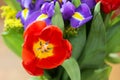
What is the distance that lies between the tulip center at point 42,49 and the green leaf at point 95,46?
0.32 ft

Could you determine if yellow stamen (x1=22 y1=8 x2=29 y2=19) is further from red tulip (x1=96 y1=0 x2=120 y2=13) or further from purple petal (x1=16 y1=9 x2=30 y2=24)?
red tulip (x1=96 y1=0 x2=120 y2=13)

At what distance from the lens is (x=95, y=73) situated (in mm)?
607

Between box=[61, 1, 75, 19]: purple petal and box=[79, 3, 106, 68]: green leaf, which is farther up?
box=[61, 1, 75, 19]: purple petal

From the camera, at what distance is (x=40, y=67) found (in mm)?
509

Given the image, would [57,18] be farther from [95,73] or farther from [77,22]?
[95,73]

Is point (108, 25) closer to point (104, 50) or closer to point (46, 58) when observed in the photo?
point (104, 50)

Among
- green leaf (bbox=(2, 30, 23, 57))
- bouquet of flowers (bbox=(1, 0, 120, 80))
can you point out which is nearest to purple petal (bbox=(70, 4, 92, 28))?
bouquet of flowers (bbox=(1, 0, 120, 80))

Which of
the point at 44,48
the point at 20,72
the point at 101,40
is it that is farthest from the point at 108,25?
the point at 20,72

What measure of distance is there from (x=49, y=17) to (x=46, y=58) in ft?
0.23

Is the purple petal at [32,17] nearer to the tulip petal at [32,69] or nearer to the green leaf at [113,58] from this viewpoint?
the tulip petal at [32,69]

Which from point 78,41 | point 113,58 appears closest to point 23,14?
point 78,41

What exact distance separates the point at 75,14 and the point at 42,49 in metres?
0.08

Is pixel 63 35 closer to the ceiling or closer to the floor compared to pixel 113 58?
closer to the ceiling

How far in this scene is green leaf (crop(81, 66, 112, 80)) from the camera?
60 centimetres
